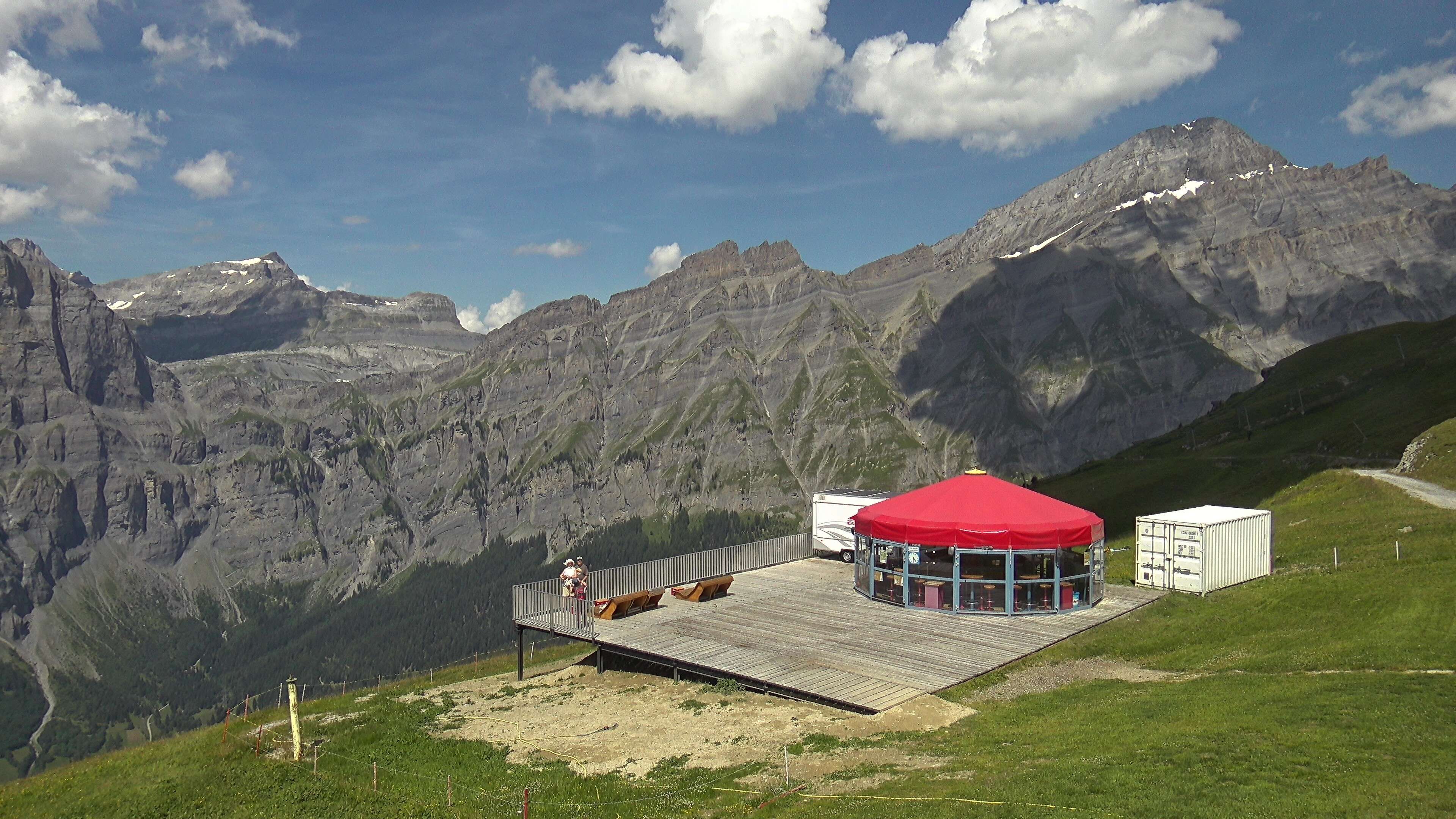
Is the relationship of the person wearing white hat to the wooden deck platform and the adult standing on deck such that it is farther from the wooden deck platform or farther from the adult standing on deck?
the wooden deck platform

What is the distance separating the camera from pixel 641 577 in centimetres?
4756

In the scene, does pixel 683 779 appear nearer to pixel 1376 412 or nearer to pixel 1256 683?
pixel 1256 683

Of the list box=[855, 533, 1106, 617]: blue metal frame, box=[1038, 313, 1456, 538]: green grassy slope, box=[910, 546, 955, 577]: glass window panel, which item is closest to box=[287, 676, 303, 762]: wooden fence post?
box=[855, 533, 1106, 617]: blue metal frame

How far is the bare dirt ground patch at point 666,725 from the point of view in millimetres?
26125

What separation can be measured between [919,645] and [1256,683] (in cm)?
1222

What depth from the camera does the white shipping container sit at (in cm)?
4197

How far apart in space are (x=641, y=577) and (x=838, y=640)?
13248mm

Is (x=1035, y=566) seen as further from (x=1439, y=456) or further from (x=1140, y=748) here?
(x=1439, y=456)

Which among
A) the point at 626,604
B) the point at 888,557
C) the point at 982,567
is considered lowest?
the point at 626,604

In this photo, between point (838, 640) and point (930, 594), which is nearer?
point (838, 640)

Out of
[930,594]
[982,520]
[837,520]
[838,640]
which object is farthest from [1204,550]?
[837,520]

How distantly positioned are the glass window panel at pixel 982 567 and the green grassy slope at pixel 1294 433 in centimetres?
3686

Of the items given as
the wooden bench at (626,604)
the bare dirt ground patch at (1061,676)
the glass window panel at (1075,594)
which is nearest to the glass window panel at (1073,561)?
the glass window panel at (1075,594)

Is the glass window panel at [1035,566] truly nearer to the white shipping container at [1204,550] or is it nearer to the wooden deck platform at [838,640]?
the wooden deck platform at [838,640]
